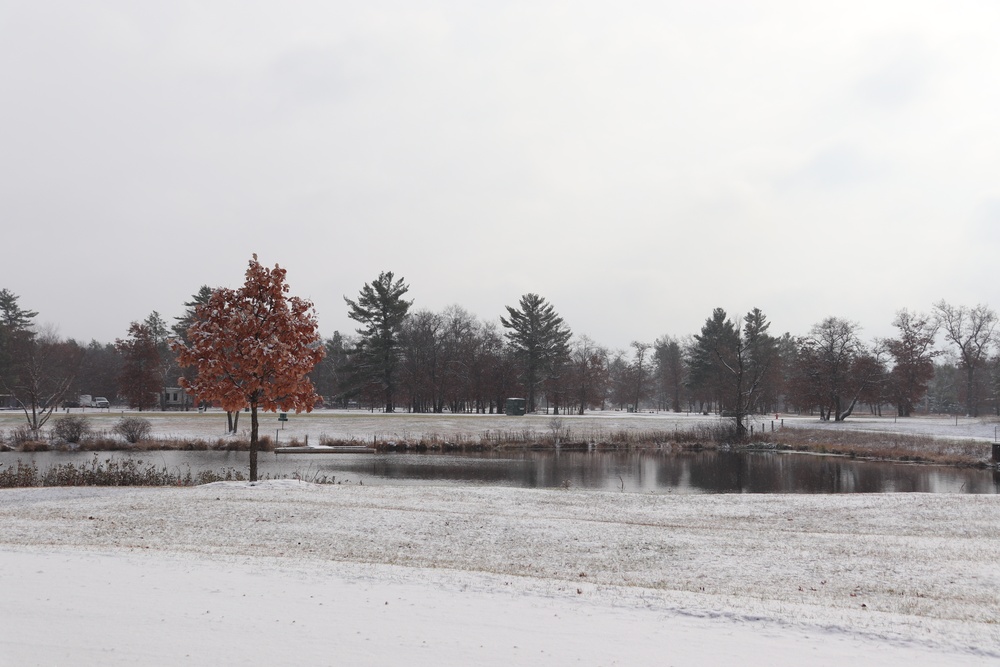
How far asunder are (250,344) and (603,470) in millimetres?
19559

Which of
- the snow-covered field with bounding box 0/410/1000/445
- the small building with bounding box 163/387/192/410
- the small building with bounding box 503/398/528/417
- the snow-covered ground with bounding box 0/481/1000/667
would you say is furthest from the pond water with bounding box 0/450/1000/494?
the small building with bounding box 163/387/192/410

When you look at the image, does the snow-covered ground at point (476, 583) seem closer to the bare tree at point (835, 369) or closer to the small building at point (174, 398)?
the bare tree at point (835, 369)

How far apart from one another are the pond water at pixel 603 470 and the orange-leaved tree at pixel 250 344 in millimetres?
5285

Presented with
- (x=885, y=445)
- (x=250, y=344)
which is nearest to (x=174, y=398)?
(x=250, y=344)

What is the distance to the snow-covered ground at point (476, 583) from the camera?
6285mm

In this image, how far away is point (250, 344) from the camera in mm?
21234

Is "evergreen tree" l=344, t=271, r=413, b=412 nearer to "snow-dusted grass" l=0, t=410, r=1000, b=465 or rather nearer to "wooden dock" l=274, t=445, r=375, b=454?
"snow-dusted grass" l=0, t=410, r=1000, b=465

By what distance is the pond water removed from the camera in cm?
2853

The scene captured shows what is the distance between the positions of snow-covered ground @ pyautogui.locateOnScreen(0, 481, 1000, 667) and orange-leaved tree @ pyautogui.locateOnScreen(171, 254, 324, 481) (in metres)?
4.71

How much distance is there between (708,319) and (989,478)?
198ft

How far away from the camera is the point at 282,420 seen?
55.0m

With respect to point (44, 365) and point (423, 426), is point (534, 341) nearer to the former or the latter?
point (423, 426)

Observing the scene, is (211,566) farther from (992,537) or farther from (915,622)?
(992,537)

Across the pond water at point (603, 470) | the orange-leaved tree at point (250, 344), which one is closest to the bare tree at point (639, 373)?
the pond water at point (603, 470)
